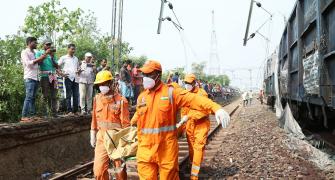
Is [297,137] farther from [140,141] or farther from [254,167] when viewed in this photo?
[140,141]

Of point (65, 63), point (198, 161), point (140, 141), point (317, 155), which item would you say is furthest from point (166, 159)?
point (65, 63)

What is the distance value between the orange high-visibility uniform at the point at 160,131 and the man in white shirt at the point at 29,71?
4.38 m

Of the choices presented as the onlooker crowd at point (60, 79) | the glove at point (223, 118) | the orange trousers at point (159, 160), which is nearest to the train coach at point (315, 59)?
the glove at point (223, 118)

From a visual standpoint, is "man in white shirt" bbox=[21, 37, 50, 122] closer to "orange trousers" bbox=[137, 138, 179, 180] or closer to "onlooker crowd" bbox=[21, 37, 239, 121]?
"onlooker crowd" bbox=[21, 37, 239, 121]

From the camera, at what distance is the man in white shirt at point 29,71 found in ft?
26.2

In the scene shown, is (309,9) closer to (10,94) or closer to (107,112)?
(107,112)

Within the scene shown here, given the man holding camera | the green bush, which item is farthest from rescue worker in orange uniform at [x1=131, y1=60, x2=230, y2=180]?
the green bush

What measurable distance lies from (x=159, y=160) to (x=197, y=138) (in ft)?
8.77

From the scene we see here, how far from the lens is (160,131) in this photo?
4375 millimetres

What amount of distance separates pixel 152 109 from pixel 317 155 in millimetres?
5786

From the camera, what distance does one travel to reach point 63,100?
11445 millimetres

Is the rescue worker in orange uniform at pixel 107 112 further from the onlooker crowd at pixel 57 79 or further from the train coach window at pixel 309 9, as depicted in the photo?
the train coach window at pixel 309 9

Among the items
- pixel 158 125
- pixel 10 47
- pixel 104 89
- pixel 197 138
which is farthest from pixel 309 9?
pixel 10 47

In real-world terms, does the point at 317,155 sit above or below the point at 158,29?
below
